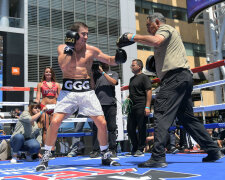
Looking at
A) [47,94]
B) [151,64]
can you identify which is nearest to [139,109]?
[151,64]

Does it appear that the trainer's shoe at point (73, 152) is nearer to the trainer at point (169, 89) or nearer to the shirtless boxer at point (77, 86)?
the shirtless boxer at point (77, 86)

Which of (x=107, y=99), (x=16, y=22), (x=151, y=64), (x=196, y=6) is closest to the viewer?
(x=151, y=64)

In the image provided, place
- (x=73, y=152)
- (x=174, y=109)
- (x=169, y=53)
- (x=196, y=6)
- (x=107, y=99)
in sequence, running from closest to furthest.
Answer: (x=174, y=109)
(x=169, y=53)
(x=107, y=99)
(x=73, y=152)
(x=196, y=6)

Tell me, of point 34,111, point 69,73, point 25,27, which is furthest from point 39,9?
point 69,73

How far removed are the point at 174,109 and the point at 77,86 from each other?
42.6 inches

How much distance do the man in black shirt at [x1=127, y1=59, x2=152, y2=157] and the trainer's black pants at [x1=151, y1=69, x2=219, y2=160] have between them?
1182 mm

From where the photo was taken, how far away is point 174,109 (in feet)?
10.5

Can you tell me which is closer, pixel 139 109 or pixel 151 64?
pixel 151 64

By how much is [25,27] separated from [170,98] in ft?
54.7

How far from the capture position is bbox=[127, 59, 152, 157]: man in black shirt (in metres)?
4.60

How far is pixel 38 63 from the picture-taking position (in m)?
18.4

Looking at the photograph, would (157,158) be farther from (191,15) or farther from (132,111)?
(191,15)

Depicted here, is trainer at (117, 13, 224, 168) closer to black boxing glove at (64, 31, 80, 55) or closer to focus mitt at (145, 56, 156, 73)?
focus mitt at (145, 56, 156, 73)

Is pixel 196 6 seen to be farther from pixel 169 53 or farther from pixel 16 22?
pixel 169 53
